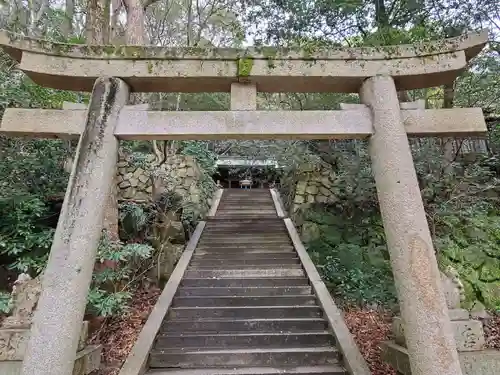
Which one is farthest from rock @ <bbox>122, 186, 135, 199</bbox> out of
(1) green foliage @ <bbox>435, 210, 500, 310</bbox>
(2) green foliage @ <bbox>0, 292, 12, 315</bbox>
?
(1) green foliage @ <bbox>435, 210, 500, 310</bbox>

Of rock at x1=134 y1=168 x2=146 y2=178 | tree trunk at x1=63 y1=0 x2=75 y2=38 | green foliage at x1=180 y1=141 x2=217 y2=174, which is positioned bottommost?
rock at x1=134 y1=168 x2=146 y2=178

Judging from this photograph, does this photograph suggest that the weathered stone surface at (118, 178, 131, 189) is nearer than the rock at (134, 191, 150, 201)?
No

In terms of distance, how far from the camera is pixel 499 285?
606cm

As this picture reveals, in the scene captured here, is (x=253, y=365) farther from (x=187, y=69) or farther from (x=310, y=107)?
(x=310, y=107)

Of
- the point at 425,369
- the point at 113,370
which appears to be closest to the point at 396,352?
the point at 425,369

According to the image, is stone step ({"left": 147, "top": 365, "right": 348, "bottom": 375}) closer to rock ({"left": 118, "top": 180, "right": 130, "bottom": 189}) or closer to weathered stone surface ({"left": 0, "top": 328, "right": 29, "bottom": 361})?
weathered stone surface ({"left": 0, "top": 328, "right": 29, "bottom": 361})

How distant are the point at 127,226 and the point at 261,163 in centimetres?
1125

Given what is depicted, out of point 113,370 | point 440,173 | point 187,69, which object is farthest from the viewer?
point 440,173

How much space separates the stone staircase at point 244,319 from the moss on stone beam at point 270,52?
3.64 metres

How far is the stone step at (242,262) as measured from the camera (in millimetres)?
6797

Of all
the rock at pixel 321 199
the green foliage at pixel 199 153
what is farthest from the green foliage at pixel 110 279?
the green foliage at pixel 199 153

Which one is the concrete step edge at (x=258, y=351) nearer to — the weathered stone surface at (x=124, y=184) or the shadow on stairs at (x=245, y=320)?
the shadow on stairs at (x=245, y=320)

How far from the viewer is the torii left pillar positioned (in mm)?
2727

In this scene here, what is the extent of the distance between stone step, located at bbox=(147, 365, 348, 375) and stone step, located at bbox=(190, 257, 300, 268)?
2.71 meters
